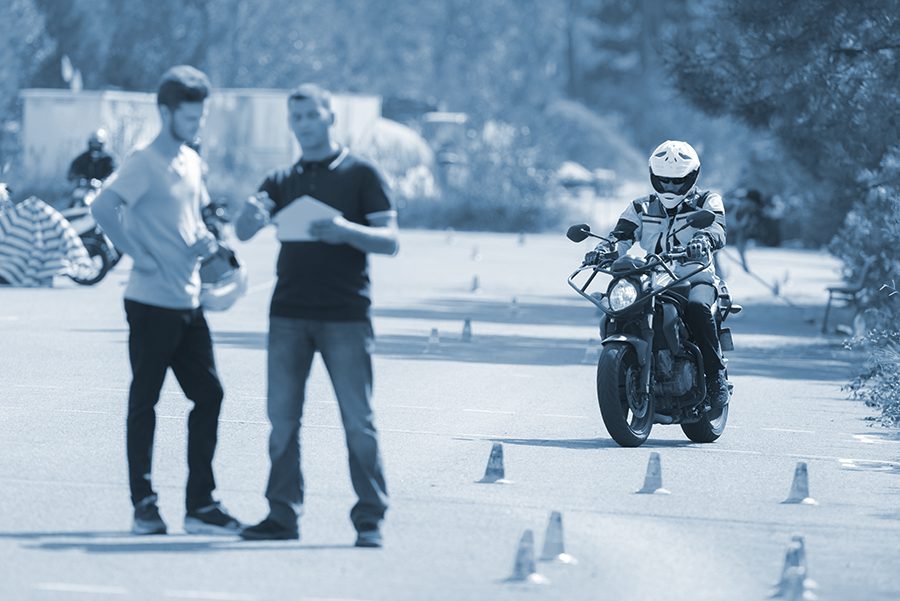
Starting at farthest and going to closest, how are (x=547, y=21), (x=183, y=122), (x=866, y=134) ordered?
1. (x=547, y=21)
2. (x=866, y=134)
3. (x=183, y=122)

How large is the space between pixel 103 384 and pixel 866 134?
1046 cm

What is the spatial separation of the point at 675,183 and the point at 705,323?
34.2 inches

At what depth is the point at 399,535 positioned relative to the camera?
9.42 meters

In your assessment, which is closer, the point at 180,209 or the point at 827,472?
the point at 180,209

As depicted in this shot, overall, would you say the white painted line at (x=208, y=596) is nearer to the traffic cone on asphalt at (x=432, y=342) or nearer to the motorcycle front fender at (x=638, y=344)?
the motorcycle front fender at (x=638, y=344)

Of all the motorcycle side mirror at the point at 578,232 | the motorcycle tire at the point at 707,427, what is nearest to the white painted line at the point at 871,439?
the motorcycle tire at the point at 707,427

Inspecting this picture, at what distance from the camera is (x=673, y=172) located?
1335cm

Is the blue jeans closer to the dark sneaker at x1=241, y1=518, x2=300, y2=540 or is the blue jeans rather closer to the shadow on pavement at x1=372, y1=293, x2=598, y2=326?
the dark sneaker at x1=241, y1=518, x2=300, y2=540

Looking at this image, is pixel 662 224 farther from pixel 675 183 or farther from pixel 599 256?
pixel 599 256

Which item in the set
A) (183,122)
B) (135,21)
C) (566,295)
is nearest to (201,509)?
(183,122)

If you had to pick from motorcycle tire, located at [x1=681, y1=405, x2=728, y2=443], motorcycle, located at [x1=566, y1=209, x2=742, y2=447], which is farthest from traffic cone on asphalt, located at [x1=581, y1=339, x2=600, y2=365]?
motorcycle, located at [x1=566, y1=209, x2=742, y2=447]

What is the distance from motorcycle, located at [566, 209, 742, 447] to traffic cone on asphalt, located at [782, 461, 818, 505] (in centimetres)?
183

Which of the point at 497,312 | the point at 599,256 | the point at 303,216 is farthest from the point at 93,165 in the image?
the point at 303,216

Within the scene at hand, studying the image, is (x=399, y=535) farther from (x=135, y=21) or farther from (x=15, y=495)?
(x=135, y=21)
